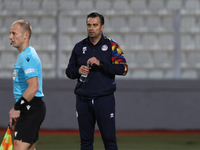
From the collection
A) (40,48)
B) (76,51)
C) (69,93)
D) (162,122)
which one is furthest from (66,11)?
(76,51)

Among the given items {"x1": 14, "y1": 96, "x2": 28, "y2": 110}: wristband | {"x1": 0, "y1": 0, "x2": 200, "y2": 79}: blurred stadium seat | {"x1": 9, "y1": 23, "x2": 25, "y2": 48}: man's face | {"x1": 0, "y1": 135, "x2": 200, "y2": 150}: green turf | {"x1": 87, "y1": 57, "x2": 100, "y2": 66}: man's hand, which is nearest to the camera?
{"x1": 14, "y1": 96, "x2": 28, "y2": 110}: wristband

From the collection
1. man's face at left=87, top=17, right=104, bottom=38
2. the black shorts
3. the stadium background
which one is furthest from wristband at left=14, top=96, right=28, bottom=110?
the stadium background

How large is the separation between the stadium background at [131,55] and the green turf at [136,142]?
716mm

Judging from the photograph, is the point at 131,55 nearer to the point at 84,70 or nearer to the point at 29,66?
the point at 84,70

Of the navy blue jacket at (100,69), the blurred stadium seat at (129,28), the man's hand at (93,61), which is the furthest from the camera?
the blurred stadium seat at (129,28)

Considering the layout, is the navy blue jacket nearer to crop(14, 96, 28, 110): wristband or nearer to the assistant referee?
the assistant referee

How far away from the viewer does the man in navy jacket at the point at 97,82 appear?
4387 millimetres

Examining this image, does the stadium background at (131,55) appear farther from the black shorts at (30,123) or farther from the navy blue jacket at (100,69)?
the black shorts at (30,123)

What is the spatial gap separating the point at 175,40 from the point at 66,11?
8.40 ft

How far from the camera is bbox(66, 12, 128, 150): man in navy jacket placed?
439 cm

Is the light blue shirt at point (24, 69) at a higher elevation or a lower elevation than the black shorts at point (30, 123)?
higher

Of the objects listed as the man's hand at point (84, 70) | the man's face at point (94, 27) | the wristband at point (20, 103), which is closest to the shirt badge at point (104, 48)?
the man's face at point (94, 27)

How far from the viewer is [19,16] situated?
30.5 ft

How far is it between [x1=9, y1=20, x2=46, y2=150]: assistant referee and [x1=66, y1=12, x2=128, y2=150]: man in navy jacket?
2.17 ft
